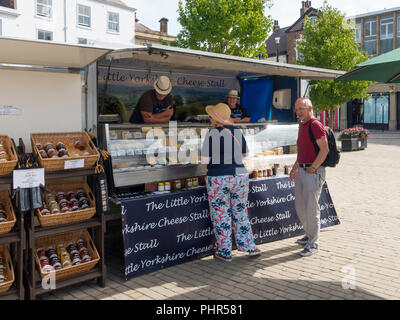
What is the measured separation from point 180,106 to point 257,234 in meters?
3.43

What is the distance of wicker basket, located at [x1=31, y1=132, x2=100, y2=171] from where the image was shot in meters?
3.71

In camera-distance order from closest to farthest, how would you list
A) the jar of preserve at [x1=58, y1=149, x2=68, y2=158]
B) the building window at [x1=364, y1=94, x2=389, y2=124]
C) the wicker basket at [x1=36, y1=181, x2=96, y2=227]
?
the wicker basket at [x1=36, y1=181, x2=96, y2=227] < the jar of preserve at [x1=58, y1=149, x2=68, y2=158] < the building window at [x1=364, y1=94, x2=389, y2=124]

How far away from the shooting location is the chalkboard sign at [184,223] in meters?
4.23

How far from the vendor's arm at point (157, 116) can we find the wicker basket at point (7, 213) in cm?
266

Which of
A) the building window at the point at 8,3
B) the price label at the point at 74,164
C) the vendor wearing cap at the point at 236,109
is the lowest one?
the price label at the point at 74,164

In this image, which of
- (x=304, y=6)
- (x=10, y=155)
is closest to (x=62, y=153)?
(x=10, y=155)

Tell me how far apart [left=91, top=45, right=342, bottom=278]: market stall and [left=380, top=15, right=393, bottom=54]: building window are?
102ft

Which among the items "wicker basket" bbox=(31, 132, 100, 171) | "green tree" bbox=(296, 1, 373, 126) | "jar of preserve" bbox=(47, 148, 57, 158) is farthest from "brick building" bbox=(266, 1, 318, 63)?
"jar of preserve" bbox=(47, 148, 57, 158)

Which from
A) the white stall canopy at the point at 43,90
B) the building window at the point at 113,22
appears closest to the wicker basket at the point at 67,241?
the white stall canopy at the point at 43,90

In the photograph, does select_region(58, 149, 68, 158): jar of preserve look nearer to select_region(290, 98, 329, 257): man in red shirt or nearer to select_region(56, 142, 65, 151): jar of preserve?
select_region(56, 142, 65, 151): jar of preserve

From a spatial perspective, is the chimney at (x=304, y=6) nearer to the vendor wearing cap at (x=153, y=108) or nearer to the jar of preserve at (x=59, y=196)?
the vendor wearing cap at (x=153, y=108)

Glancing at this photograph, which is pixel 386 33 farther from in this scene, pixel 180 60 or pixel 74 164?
pixel 74 164

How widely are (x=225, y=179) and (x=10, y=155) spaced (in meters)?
2.23

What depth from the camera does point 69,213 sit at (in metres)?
3.80
